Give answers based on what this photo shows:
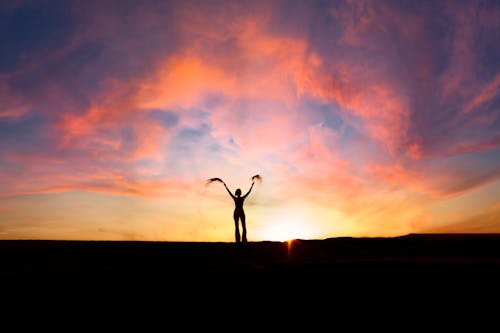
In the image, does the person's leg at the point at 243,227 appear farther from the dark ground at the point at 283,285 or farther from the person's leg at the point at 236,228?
the dark ground at the point at 283,285

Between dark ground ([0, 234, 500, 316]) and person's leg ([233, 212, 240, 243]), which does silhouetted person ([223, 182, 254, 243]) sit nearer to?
person's leg ([233, 212, 240, 243])

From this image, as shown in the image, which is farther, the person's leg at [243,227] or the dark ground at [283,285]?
the person's leg at [243,227]

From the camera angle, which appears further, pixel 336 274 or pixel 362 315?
pixel 336 274

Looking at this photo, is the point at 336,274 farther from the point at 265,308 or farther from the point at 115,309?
the point at 115,309

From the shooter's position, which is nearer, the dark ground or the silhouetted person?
the dark ground

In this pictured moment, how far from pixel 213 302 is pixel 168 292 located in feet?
2.28

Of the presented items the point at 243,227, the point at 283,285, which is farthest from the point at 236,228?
the point at 283,285

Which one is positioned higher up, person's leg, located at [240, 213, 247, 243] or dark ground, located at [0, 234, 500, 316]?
person's leg, located at [240, 213, 247, 243]

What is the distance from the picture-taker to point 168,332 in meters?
3.37

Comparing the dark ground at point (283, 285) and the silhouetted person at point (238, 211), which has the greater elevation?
Answer: the silhouetted person at point (238, 211)

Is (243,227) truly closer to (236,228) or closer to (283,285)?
(236,228)

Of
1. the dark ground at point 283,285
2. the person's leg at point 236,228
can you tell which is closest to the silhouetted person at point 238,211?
the person's leg at point 236,228

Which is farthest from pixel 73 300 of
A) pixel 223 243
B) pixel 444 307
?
pixel 223 243

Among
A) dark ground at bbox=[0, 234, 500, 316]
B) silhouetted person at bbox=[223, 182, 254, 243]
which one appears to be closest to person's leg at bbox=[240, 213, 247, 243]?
silhouetted person at bbox=[223, 182, 254, 243]
